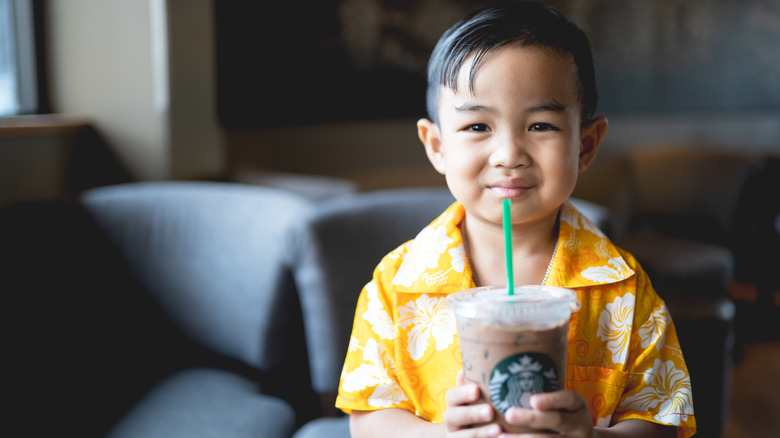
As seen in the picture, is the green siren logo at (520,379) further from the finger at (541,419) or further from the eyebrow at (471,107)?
the eyebrow at (471,107)

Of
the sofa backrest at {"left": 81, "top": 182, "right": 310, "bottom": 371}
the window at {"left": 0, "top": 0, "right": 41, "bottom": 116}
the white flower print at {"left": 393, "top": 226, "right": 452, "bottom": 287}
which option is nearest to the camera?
the white flower print at {"left": 393, "top": 226, "right": 452, "bottom": 287}

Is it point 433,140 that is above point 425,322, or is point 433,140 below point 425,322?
above

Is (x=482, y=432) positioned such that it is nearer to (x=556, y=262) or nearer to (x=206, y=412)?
(x=556, y=262)

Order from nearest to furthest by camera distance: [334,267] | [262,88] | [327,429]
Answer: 1. [327,429]
2. [334,267]
3. [262,88]

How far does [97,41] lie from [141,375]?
1294mm

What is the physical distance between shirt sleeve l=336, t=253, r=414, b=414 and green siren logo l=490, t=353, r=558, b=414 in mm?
211

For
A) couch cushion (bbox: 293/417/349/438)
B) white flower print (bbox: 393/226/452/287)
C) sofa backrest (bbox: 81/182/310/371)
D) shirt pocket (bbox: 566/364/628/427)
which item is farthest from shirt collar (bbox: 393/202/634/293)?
sofa backrest (bbox: 81/182/310/371)

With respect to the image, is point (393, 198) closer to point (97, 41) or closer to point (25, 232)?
point (25, 232)

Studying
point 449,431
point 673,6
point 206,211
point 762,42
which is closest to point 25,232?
point 206,211

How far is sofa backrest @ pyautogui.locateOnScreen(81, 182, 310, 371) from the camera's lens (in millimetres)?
1604

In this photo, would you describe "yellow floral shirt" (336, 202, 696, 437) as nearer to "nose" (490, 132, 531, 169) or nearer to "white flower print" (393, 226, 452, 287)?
"white flower print" (393, 226, 452, 287)

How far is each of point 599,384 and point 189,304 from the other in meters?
1.20

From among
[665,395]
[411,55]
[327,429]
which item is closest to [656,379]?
[665,395]

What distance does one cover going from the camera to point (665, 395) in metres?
0.80
